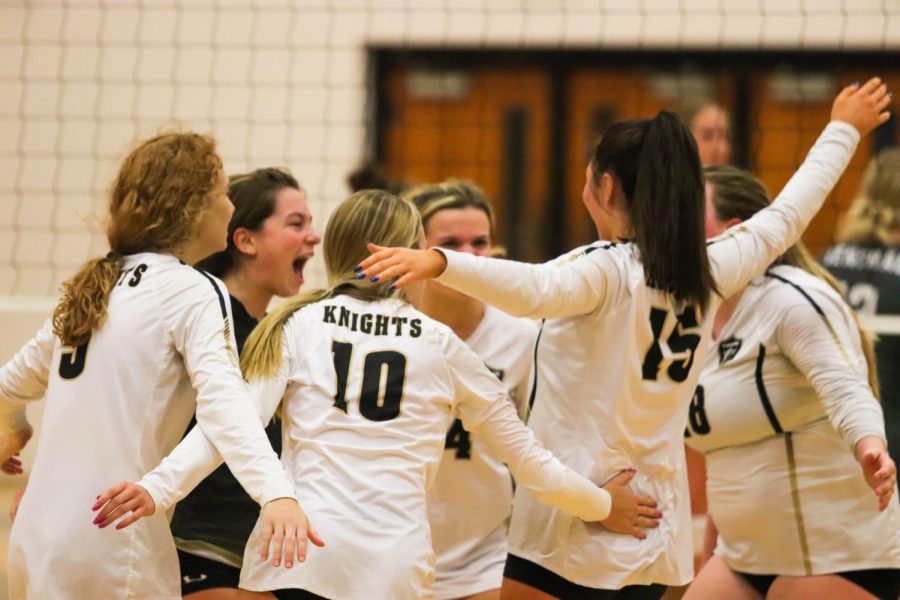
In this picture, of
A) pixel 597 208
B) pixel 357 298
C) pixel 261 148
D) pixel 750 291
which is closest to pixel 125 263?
pixel 357 298

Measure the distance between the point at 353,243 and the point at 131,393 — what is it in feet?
1.64

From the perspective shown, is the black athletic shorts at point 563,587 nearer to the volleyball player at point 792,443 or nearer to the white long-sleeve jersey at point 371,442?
the white long-sleeve jersey at point 371,442

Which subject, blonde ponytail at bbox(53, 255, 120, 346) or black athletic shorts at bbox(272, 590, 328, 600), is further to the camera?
blonde ponytail at bbox(53, 255, 120, 346)

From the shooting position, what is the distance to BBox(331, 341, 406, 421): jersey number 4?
2225 millimetres

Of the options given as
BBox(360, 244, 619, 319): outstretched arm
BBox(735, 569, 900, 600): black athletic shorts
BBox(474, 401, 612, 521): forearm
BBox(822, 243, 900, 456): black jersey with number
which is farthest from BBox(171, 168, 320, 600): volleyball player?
BBox(822, 243, 900, 456): black jersey with number

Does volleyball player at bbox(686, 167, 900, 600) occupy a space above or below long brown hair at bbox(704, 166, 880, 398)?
below

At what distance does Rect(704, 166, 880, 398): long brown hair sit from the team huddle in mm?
31

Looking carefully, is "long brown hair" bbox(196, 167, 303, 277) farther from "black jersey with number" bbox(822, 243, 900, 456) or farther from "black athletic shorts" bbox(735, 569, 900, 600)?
"black jersey with number" bbox(822, 243, 900, 456)

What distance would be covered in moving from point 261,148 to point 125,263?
15.7ft

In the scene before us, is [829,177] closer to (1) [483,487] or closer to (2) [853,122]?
(2) [853,122]

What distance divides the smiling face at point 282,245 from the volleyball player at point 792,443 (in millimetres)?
970

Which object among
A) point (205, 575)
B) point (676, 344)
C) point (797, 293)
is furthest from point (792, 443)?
point (205, 575)

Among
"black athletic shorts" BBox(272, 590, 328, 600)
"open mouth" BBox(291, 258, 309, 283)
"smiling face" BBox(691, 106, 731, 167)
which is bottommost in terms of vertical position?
"black athletic shorts" BBox(272, 590, 328, 600)

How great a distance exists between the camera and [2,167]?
268 inches
